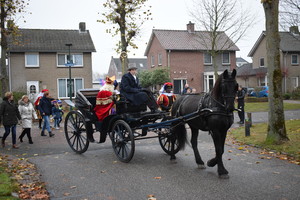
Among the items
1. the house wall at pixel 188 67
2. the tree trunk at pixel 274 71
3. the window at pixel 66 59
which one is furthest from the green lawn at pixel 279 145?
the house wall at pixel 188 67

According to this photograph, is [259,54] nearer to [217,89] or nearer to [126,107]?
[126,107]

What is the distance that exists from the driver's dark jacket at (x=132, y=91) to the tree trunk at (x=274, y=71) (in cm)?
384

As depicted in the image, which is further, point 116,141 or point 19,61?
point 19,61

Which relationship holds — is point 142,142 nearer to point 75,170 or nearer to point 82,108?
point 82,108

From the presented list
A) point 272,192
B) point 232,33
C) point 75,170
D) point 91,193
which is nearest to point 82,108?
point 75,170

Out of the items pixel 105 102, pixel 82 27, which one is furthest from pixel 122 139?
pixel 82 27

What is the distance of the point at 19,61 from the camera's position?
102 feet

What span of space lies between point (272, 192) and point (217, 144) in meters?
1.42

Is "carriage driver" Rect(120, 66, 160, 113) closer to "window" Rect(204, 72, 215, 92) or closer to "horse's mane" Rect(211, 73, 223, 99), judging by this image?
"horse's mane" Rect(211, 73, 223, 99)

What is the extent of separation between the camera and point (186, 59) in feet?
129

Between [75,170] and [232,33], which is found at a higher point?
[232,33]

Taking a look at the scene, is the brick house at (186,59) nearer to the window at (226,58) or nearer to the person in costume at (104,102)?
the window at (226,58)

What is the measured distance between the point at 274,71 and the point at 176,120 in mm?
3649

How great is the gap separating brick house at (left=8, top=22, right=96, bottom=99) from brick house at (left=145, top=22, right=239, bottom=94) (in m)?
10.0
